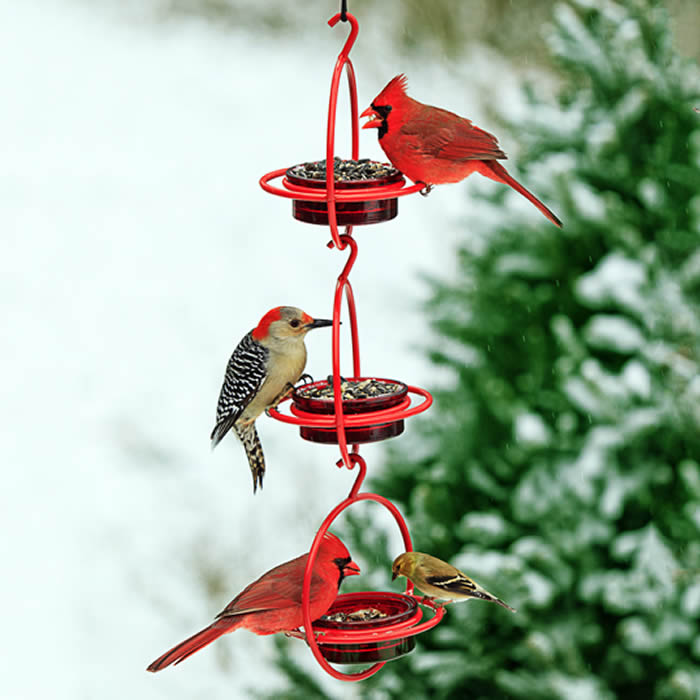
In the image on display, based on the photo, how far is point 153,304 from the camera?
5.78m

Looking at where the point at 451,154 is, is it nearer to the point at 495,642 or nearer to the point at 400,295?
the point at 495,642

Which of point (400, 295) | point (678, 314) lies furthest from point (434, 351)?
point (400, 295)

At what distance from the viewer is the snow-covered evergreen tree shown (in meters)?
2.97

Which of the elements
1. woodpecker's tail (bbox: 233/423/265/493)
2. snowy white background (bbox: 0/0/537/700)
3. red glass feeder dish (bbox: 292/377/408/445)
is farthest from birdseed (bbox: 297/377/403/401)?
snowy white background (bbox: 0/0/537/700)

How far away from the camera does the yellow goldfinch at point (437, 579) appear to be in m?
2.18

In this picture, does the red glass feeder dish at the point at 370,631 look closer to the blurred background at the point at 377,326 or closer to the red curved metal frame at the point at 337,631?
the red curved metal frame at the point at 337,631

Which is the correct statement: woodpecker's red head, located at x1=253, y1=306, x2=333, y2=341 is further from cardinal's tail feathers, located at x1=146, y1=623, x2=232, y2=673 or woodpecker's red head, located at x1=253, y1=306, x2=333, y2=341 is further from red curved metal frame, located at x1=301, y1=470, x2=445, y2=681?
cardinal's tail feathers, located at x1=146, y1=623, x2=232, y2=673

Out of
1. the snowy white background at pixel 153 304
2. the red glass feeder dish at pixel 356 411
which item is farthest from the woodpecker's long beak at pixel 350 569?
the snowy white background at pixel 153 304

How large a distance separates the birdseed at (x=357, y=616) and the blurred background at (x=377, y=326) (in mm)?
888

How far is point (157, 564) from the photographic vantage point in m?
5.41

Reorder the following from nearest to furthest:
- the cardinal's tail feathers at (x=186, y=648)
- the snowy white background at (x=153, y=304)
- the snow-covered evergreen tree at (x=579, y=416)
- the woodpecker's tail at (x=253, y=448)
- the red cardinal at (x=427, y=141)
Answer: the cardinal's tail feathers at (x=186, y=648)
the red cardinal at (x=427, y=141)
the woodpecker's tail at (x=253, y=448)
the snow-covered evergreen tree at (x=579, y=416)
the snowy white background at (x=153, y=304)

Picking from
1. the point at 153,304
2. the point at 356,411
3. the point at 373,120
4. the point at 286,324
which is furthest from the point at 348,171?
the point at 153,304

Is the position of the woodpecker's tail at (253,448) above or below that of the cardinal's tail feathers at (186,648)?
above

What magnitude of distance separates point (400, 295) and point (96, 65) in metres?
2.14
